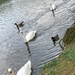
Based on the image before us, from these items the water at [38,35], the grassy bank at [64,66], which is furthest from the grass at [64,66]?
the water at [38,35]

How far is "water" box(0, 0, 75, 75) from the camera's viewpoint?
21.8 m

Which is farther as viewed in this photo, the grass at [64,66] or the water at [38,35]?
the water at [38,35]

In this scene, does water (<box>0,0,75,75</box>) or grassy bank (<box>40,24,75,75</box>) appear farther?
water (<box>0,0,75,75</box>)

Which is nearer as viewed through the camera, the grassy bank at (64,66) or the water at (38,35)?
the grassy bank at (64,66)

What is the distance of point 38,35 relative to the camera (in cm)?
2880

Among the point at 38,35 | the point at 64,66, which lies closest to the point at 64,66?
the point at 64,66

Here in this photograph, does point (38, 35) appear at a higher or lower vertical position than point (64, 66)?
higher

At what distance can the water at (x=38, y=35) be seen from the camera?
21.8 metres

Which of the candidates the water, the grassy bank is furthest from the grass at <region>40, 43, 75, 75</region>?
the water

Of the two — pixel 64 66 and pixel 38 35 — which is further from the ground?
pixel 38 35

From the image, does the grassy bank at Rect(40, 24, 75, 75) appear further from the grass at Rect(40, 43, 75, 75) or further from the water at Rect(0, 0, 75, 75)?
the water at Rect(0, 0, 75, 75)

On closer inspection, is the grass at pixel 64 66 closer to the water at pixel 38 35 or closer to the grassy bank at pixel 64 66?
the grassy bank at pixel 64 66

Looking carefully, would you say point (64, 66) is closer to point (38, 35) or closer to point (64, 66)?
point (64, 66)

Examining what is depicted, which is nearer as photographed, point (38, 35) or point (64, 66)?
point (64, 66)
